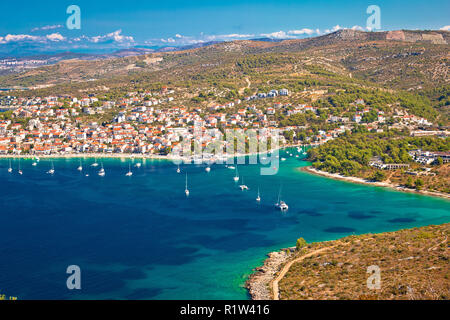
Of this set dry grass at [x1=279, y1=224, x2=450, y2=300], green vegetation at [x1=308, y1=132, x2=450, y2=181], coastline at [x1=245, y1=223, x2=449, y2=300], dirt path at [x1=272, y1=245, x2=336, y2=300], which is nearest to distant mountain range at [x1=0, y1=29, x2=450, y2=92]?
green vegetation at [x1=308, y1=132, x2=450, y2=181]

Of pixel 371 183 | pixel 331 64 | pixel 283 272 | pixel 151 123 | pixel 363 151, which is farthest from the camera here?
pixel 331 64

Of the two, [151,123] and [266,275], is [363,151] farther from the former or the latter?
[151,123]

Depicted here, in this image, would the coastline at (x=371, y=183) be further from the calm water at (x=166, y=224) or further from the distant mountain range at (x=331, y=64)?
the distant mountain range at (x=331, y=64)

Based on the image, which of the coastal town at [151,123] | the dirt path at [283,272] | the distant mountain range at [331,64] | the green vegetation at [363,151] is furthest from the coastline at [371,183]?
the distant mountain range at [331,64]

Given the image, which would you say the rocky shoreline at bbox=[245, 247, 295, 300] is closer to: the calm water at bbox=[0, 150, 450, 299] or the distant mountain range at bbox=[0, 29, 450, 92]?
the calm water at bbox=[0, 150, 450, 299]

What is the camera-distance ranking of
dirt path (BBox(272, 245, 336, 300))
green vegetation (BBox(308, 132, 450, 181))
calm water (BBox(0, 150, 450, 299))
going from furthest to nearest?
green vegetation (BBox(308, 132, 450, 181)), calm water (BBox(0, 150, 450, 299)), dirt path (BBox(272, 245, 336, 300))

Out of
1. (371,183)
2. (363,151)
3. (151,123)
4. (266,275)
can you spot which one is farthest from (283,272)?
(151,123)
